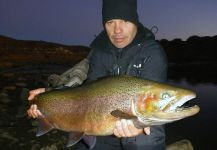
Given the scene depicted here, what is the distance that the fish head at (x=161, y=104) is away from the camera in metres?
3.30

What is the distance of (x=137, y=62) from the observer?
4.73 metres

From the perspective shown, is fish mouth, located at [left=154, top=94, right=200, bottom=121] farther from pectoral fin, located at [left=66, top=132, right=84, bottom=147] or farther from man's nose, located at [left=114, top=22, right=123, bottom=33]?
man's nose, located at [left=114, top=22, right=123, bottom=33]

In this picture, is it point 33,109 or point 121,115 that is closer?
point 121,115

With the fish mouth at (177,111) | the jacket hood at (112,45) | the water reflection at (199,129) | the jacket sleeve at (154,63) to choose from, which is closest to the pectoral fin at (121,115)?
the fish mouth at (177,111)

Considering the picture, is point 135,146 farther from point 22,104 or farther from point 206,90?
point 206,90

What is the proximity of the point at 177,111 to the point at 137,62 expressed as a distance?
1.58 m

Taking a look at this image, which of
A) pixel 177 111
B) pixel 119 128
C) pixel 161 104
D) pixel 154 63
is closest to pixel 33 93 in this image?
pixel 119 128

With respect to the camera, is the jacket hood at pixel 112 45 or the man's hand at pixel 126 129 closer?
the man's hand at pixel 126 129

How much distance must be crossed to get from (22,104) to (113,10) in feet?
6.92

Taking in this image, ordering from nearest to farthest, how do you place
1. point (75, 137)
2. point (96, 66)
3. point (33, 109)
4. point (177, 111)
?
1. point (177, 111)
2. point (75, 137)
3. point (33, 109)
4. point (96, 66)

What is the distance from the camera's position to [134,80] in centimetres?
378

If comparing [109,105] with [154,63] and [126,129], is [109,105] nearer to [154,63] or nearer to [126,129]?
[126,129]

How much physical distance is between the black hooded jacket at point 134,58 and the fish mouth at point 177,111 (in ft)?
3.68

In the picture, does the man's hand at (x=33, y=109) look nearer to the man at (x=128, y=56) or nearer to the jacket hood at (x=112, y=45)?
the man at (x=128, y=56)
